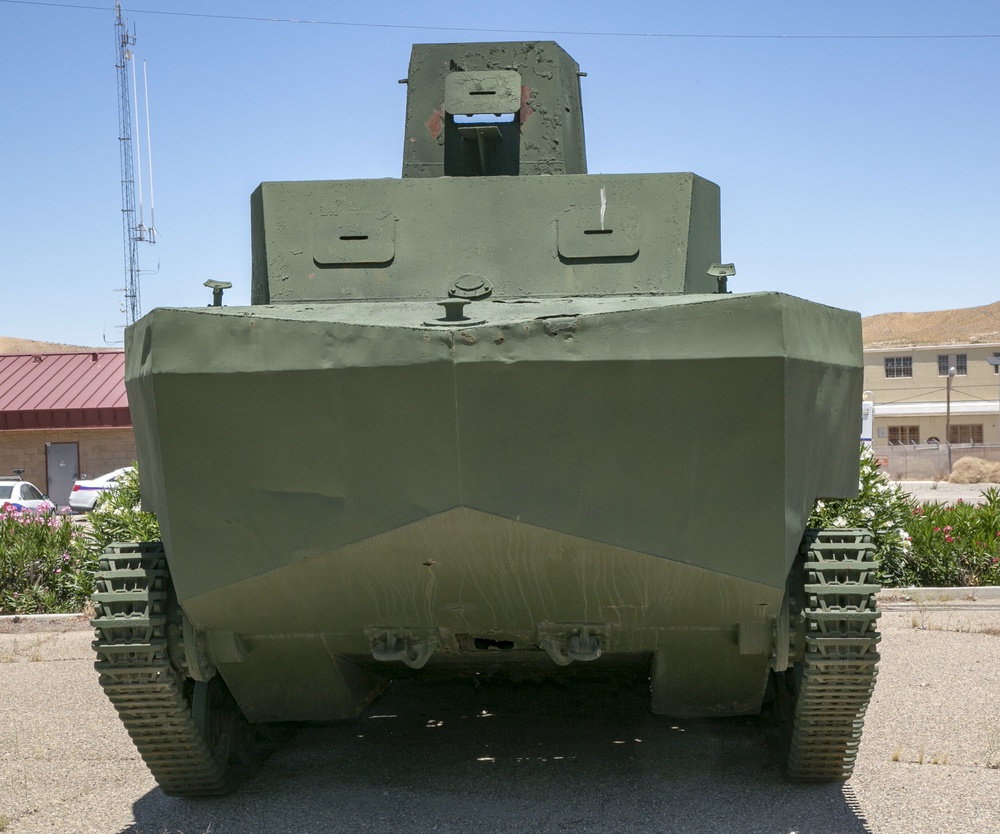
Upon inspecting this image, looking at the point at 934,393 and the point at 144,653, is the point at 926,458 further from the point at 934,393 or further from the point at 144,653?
the point at 144,653

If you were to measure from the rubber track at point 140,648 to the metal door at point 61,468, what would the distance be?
2104 cm

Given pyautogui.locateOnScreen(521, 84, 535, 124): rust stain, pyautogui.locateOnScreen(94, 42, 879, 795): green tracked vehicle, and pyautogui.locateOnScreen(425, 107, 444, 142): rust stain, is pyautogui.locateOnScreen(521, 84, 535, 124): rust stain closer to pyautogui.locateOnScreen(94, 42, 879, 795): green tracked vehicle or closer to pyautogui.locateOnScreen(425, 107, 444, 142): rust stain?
pyautogui.locateOnScreen(425, 107, 444, 142): rust stain

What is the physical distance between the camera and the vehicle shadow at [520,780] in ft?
16.0

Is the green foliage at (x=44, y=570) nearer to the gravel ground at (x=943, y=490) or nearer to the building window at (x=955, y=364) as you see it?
the gravel ground at (x=943, y=490)

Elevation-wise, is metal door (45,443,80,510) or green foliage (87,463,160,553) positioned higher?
green foliage (87,463,160,553)

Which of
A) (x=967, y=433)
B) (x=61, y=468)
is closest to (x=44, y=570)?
(x=61, y=468)

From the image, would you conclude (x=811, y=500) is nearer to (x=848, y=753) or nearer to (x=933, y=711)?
(x=848, y=753)

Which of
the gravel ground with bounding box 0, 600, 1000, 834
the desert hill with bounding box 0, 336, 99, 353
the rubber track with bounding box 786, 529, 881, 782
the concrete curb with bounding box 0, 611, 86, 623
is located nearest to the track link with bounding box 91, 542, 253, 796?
the gravel ground with bounding box 0, 600, 1000, 834

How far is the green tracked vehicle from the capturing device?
3.88m

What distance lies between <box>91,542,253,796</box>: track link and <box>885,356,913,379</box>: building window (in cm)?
4274

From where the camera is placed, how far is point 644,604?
14.4 feet

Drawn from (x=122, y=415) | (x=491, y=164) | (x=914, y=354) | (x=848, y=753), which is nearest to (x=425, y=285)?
(x=491, y=164)

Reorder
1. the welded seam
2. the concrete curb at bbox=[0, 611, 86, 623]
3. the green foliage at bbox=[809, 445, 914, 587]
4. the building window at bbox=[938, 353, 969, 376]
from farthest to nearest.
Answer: the building window at bbox=[938, 353, 969, 376], the green foliage at bbox=[809, 445, 914, 587], the concrete curb at bbox=[0, 611, 86, 623], the welded seam

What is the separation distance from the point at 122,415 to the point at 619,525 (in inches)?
847
